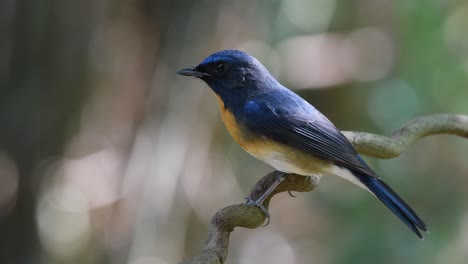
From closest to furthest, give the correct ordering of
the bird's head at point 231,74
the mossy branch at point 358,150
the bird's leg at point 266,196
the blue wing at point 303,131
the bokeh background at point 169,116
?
the mossy branch at point 358,150
the bird's leg at point 266,196
the blue wing at point 303,131
the bird's head at point 231,74
the bokeh background at point 169,116

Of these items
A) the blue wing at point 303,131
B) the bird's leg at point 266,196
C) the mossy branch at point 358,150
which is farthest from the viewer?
the blue wing at point 303,131

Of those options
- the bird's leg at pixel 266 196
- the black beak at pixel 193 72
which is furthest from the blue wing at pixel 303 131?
the black beak at pixel 193 72

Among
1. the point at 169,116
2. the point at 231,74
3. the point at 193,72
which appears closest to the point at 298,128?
the point at 231,74

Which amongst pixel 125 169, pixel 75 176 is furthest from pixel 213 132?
pixel 75 176

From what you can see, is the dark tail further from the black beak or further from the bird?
the black beak

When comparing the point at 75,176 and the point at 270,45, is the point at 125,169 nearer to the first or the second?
the point at 75,176

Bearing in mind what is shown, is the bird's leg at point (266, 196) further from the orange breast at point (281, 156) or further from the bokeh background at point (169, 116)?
the bokeh background at point (169, 116)

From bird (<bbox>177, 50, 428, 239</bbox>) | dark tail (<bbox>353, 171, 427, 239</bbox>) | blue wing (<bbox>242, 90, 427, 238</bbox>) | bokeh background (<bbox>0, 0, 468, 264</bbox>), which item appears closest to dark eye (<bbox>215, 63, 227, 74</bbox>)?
bird (<bbox>177, 50, 428, 239</bbox>)

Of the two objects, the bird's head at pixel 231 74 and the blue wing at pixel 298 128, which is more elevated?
the bird's head at pixel 231 74

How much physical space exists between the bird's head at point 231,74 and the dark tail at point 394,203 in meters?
0.64

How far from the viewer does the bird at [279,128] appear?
9.12ft

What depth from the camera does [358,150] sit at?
291 centimetres

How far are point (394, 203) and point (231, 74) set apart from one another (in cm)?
95

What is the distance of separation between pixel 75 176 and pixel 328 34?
6.91ft
